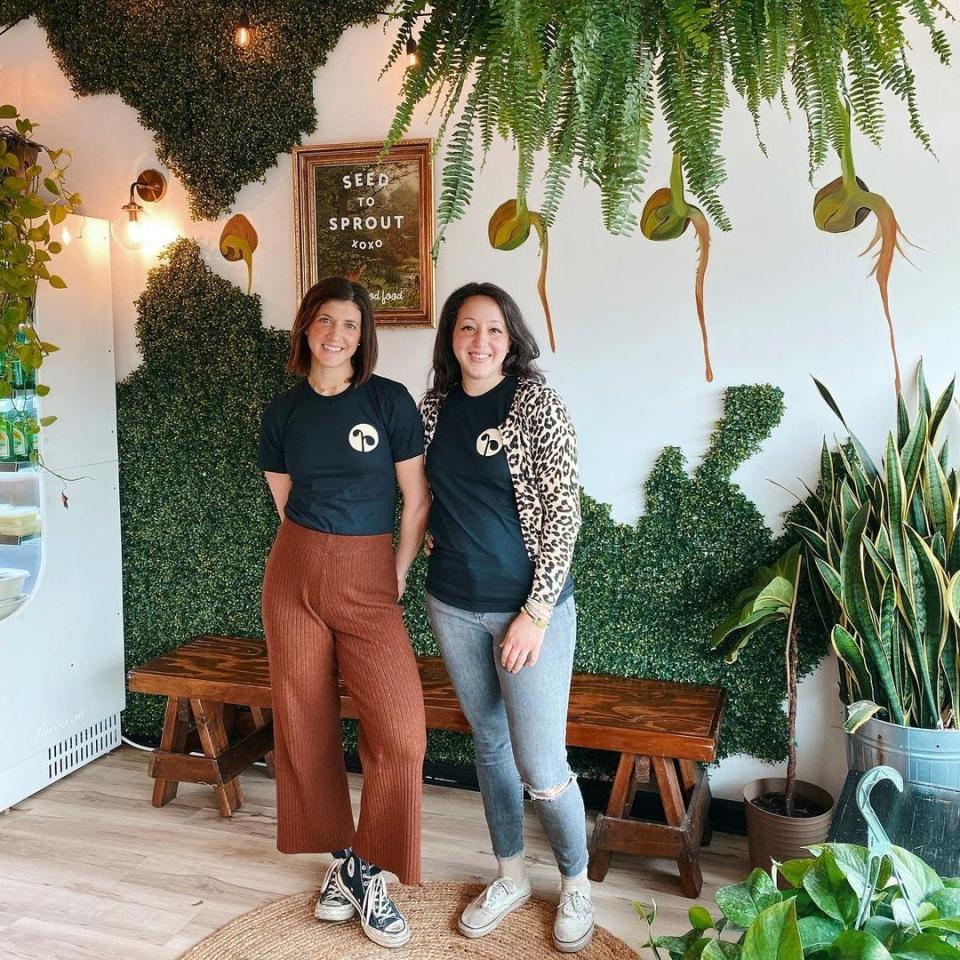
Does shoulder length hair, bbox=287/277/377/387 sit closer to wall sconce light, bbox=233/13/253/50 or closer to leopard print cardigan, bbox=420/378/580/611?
leopard print cardigan, bbox=420/378/580/611

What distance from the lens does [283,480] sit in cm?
266

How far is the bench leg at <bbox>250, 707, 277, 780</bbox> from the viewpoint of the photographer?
11.2ft

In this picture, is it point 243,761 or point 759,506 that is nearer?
point 759,506

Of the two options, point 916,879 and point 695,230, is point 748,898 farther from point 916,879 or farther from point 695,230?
point 695,230

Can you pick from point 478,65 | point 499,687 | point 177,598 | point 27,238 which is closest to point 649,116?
point 478,65

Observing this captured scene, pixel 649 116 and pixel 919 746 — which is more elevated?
pixel 649 116

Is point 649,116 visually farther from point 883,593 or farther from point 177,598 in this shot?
point 177,598

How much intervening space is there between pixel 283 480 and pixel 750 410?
146 centimetres

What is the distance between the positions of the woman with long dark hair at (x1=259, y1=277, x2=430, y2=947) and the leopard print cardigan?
33 centimetres

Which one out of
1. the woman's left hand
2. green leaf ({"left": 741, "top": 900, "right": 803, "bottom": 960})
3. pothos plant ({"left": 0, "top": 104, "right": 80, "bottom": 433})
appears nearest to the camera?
green leaf ({"left": 741, "top": 900, "right": 803, "bottom": 960})

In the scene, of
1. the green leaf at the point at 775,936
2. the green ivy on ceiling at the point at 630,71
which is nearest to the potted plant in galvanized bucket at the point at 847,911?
the green leaf at the point at 775,936

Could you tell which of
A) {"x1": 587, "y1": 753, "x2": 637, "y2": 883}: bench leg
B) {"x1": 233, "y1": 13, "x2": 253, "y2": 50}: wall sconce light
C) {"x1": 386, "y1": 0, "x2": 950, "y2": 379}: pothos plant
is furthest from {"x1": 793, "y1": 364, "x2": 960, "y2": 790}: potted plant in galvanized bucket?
{"x1": 233, "y1": 13, "x2": 253, "y2": 50}: wall sconce light

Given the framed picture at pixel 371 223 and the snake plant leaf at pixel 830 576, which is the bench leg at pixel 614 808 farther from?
the framed picture at pixel 371 223

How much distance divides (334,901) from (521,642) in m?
1.01
